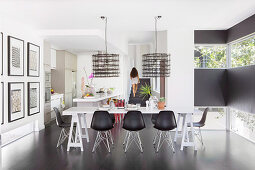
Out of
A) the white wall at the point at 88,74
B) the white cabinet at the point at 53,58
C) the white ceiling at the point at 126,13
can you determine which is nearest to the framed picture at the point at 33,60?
the white ceiling at the point at 126,13

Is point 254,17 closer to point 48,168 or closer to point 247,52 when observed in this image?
point 247,52

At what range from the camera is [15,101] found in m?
5.10

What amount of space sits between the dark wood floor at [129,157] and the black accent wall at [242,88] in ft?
2.95

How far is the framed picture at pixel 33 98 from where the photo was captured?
18.9 feet

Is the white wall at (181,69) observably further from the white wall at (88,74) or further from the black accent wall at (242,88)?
the white wall at (88,74)

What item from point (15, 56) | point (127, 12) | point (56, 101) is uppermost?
point (127, 12)

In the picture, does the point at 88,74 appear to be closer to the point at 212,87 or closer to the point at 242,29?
the point at 212,87

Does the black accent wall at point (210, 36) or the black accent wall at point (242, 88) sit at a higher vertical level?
the black accent wall at point (210, 36)

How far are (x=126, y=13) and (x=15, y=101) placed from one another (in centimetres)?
316

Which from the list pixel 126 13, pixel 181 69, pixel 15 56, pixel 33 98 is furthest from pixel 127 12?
pixel 33 98

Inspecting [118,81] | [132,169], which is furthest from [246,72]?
[118,81]

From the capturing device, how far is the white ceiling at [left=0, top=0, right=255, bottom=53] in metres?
4.15

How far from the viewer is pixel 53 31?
6.11 m

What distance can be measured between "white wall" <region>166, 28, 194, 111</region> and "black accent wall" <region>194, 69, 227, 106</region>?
538mm
